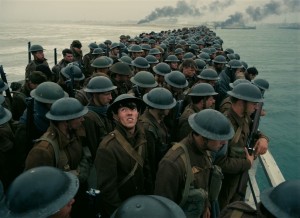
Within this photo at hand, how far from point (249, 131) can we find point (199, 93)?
1.08 m

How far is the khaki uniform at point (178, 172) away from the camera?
3.33 metres

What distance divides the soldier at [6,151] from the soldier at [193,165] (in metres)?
2.40

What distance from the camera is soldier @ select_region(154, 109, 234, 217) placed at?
3344mm

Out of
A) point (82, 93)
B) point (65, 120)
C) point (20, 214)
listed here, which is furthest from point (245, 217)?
point (82, 93)

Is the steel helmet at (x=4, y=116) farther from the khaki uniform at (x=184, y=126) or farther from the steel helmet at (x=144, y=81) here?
the steel helmet at (x=144, y=81)

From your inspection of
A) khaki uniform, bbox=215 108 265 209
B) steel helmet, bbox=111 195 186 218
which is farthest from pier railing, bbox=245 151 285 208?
steel helmet, bbox=111 195 186 218

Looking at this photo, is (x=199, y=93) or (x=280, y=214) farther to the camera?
(x=199, y=93)

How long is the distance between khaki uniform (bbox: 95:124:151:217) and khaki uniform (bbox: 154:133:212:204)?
1.55 feet

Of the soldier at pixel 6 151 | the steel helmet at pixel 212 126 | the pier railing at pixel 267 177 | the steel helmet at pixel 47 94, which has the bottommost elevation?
the pier railing at pixel 267 177

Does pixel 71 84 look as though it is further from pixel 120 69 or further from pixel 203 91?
pixel 203 91

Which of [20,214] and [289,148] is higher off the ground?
[20,214]

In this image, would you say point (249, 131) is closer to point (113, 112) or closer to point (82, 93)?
point (113, 112)

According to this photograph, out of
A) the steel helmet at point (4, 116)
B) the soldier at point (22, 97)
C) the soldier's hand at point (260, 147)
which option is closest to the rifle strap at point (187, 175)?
the soldier's hand at point (260, 147)

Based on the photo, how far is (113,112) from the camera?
404 cm
